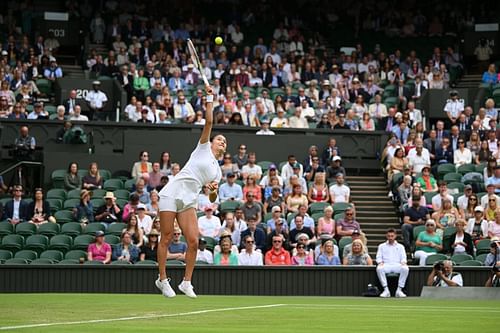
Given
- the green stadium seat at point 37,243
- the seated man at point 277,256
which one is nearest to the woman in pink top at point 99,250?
the green stadium seat at point 37,243

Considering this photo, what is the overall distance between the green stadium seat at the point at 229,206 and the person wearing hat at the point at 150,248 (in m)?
2.71

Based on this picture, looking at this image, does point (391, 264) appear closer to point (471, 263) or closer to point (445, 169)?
point (471, 263)

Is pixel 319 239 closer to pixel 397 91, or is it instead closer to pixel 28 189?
pixel 28 189

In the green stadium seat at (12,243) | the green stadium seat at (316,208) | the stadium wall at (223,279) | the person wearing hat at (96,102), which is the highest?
the person wearing hat at (96,102)

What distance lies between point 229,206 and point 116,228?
275 centimetres

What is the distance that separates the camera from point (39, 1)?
126ft

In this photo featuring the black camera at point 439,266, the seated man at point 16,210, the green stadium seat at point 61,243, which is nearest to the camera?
the black camera at point 439,266

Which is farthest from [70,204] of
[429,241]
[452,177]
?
[452,177]

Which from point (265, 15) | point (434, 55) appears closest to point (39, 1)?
point (265, 15)

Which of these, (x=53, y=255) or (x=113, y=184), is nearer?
(x=53, y=255)

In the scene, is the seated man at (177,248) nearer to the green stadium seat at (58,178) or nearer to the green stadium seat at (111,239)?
the green stadium seat at (111,239)

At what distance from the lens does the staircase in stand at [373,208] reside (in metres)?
25.3

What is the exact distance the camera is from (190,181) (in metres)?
12.7

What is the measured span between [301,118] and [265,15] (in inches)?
473
